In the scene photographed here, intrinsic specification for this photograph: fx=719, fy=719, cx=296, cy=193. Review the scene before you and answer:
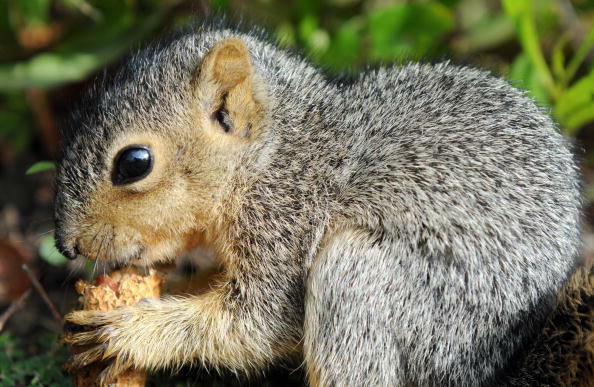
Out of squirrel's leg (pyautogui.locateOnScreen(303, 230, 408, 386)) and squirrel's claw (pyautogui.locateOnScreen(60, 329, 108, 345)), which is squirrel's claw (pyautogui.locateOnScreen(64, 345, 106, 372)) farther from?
squirrel's leg (pyautogui.locateOnScreen(303, 230, 408, 386))

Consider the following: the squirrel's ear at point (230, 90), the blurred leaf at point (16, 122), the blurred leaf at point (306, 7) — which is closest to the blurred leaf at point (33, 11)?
the blurred leaf at point (16, 122)

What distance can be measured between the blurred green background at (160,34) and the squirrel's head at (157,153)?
0.64 m

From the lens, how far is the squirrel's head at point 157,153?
2.16m

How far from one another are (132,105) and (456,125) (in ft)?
3.34

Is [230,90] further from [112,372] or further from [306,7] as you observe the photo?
[306,7]

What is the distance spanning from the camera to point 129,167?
2.14 metres

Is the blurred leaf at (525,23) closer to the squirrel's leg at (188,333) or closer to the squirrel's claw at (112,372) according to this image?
the squirrel's leg at (188,333)

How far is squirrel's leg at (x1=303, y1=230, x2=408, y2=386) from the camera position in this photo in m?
2.09

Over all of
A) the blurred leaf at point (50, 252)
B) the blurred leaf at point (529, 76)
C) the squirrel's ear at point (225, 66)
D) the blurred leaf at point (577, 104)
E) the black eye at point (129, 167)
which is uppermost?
the blurred leaf at point (529, 76)

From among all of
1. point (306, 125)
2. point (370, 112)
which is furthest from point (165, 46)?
point (370, 112)

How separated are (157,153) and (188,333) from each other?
567 mm

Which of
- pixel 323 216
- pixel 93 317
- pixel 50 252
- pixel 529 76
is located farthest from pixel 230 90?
pixel 529 76

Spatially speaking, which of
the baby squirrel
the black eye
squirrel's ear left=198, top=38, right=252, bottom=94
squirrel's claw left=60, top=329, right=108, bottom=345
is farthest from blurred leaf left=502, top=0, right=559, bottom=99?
squirrel's claw left=60, top=329, right=108, bottom=345

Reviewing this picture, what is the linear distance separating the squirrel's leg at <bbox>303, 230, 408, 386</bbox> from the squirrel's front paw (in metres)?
0.56
